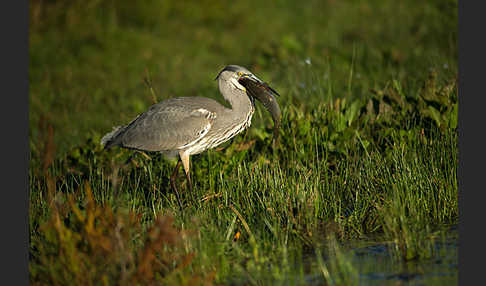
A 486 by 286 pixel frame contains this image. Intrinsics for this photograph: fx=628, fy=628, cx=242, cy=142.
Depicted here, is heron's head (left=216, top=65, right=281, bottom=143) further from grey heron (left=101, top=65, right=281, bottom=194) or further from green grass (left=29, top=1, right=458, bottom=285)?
green grass (left=29, top=1, right=458, bottom=285)

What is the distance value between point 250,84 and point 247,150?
73cm

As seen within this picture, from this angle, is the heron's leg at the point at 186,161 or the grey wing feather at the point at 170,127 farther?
the heron's leg at the point at 186,161

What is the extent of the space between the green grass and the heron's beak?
466mm

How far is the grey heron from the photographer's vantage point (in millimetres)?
5715

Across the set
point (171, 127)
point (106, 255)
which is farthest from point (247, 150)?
point (106, 255)

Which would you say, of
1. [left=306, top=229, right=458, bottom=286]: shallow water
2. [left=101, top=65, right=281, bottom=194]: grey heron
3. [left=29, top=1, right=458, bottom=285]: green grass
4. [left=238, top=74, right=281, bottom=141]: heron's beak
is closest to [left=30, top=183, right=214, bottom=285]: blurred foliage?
[left=29, top=1, right=458, bottom=285]: green grass

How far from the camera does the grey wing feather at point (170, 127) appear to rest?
18.7 ft

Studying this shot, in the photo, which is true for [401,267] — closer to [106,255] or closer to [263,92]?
[106,255]

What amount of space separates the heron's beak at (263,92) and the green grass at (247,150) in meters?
0.47

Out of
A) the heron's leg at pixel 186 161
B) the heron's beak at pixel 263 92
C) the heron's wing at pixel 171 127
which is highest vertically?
the heron's beak at pixel 263 92

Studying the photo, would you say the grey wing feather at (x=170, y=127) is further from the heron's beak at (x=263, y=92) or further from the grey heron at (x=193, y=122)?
the heron's beak at (x=263, y=92)

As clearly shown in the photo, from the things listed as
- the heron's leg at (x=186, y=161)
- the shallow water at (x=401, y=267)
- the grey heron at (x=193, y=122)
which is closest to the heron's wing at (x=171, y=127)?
the grey heron at (x=193, y=122)

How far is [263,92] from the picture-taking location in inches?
230

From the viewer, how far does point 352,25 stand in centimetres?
1213
